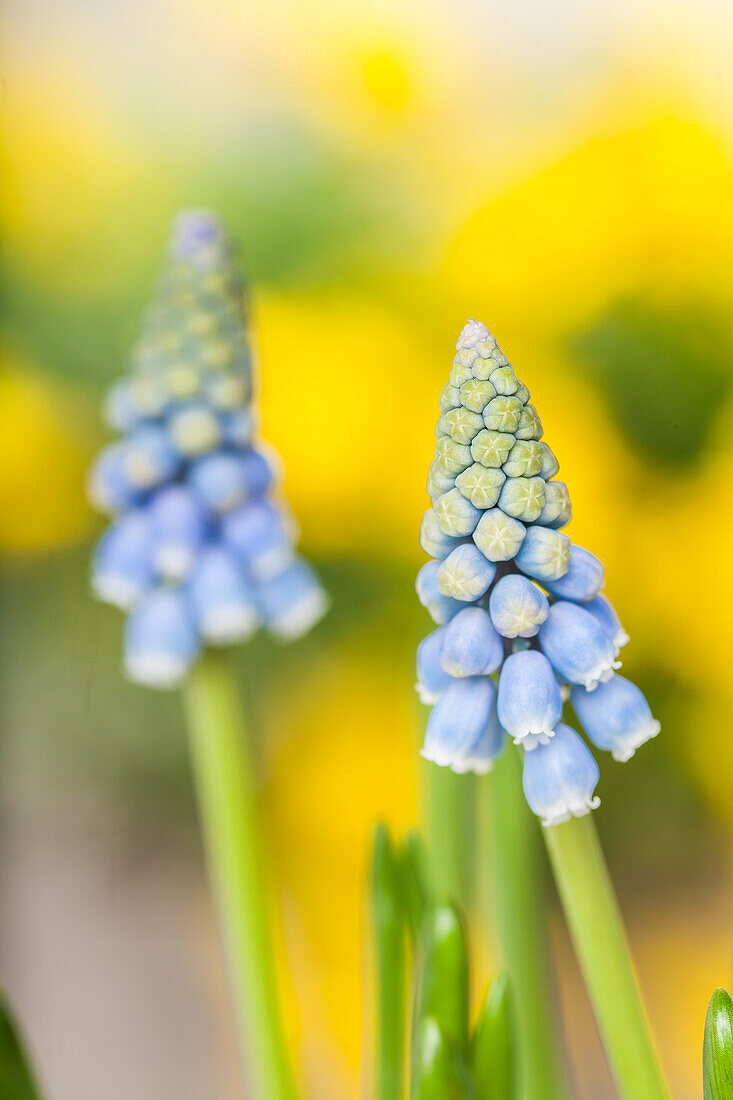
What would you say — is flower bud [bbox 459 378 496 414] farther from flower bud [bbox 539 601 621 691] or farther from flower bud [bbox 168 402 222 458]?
flower bud [bbox 168 402 222 458]

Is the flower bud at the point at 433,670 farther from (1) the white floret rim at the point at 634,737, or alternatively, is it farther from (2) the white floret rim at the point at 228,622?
(2) the white floret rim at the point at 228,622

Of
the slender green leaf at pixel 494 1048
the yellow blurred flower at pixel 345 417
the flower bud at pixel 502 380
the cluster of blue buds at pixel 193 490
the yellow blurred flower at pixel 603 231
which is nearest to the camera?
the flower bud at pixel 502 380

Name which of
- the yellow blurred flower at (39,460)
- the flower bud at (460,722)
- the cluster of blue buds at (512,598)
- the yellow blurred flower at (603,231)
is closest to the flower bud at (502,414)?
the cluster of blue buds at (512,598)

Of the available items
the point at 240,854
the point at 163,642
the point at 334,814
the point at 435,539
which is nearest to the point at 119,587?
the point at 163,642

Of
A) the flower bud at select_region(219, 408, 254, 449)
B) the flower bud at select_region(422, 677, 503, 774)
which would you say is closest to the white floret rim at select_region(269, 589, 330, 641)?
the flower bud at select_region(219, 408, 254, 449)

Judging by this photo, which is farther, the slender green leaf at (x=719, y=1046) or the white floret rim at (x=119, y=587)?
the white floret rim at (x=119, y=587)

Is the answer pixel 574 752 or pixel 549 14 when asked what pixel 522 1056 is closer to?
pixel 574 752

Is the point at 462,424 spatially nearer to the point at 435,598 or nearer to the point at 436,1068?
the point at 435,598

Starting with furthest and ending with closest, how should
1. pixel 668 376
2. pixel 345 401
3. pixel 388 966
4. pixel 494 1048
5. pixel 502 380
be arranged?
pixel 345 401 → pixel 668 376 → pixel 388 966 → pixel 494 1048 → pixel 502 380
